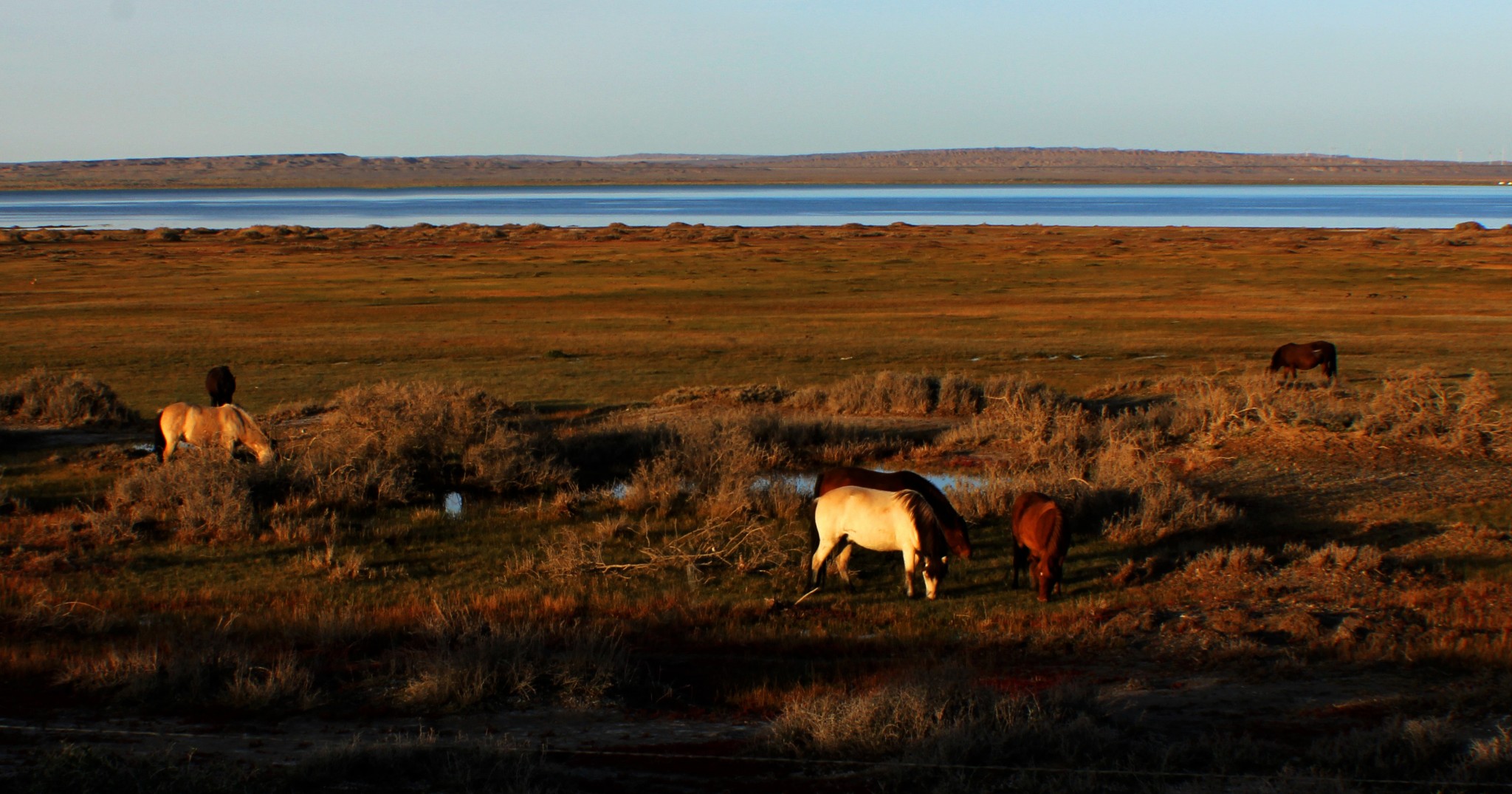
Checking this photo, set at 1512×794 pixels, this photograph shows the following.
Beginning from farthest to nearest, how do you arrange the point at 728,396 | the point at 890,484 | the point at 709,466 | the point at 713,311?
the point at 713,311
the point at 728,396
the point at 709,466
the point at 890,484

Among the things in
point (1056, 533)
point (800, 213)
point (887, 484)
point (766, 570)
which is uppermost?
point (800, 213)

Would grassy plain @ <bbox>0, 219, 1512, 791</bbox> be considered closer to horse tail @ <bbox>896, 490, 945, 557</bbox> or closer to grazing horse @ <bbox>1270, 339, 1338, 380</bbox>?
horse tail @ <bbox>896, 490, 945, 557</bbox>

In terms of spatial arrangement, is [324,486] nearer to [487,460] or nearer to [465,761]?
[487,460]

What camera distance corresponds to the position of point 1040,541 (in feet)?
31.8

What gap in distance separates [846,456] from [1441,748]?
9.76 m

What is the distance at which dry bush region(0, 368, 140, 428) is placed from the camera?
59.3 ft

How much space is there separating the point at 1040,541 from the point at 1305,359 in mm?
12781

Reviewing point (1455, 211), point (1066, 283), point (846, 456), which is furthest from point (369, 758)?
point (1455, 211)

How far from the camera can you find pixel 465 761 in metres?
6.00

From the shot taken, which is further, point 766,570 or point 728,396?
point 728,396

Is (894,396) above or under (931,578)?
above

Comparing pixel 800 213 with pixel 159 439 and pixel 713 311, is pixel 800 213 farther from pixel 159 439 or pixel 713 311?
pixel 159 439

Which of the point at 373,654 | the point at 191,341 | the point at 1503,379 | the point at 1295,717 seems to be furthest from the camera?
the point at 191,341

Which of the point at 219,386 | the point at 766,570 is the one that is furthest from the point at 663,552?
the point at 219,386
